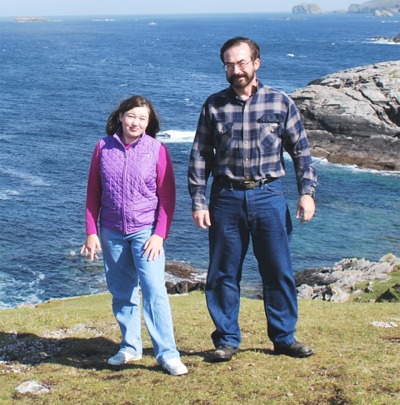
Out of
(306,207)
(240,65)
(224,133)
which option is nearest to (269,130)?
(224,133)

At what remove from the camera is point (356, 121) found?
77.8 metres

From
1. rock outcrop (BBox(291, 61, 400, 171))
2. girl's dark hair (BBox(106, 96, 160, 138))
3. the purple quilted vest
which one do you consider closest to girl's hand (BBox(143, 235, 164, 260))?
the purple quilted vest

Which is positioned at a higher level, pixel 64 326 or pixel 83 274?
pixel 64 326

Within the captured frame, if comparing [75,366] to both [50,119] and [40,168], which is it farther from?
[50,119]

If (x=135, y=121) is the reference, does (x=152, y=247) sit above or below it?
below

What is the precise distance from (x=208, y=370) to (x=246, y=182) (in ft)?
8.79

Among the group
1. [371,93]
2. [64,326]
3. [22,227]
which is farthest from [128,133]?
[371,93]

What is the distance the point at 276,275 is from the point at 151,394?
7.81 feet

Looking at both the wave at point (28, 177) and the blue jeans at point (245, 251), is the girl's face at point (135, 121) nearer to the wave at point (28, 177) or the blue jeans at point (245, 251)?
the blue jeans at point (245, 251)

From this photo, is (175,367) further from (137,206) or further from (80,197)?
(80,197)

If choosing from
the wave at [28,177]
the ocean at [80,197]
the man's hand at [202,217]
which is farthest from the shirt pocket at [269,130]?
the wave at [28,177]

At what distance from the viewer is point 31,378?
9906 millimetres

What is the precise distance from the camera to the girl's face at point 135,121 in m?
9.39

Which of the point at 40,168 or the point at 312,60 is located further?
the point at 312,60
